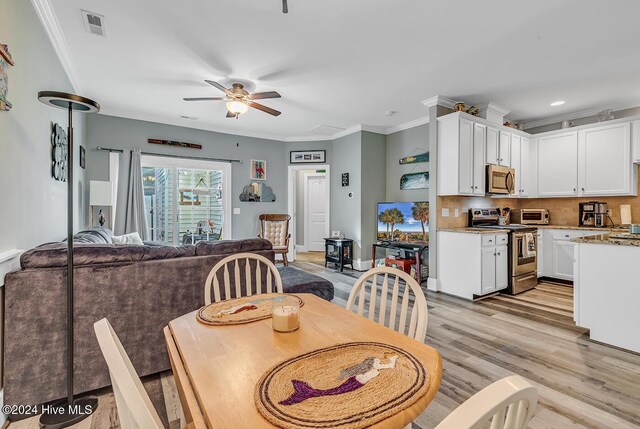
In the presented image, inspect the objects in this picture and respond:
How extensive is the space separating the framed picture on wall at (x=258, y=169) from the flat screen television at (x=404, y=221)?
247cm

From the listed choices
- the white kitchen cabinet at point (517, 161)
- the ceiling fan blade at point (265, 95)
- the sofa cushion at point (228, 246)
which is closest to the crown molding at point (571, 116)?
the white kitchen cabinet at point (517, 161)

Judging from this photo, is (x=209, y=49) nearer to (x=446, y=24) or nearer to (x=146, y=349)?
(x=446, y=24)

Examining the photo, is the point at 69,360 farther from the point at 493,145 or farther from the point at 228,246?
the point at 493,145

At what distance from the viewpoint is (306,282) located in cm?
293

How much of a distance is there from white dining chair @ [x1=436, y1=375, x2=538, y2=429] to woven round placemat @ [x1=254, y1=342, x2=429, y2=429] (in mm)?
297

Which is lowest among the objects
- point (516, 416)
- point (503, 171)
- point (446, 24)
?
point (516, 416)

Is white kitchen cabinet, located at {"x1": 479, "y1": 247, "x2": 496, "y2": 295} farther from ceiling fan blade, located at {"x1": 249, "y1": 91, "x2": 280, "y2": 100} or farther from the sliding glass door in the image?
the sliding glass door

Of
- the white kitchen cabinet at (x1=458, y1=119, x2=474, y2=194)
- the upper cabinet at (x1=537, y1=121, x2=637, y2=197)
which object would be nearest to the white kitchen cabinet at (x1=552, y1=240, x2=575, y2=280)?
the upper cabinet at (x1=537, y1=121, x2=637, y2=197)

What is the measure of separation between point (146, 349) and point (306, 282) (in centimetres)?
138

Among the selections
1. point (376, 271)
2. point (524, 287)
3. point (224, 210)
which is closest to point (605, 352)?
point (524, 287)

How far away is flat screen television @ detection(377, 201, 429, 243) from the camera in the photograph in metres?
5.00

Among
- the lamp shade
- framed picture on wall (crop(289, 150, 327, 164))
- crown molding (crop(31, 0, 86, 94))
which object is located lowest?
the lamp shade

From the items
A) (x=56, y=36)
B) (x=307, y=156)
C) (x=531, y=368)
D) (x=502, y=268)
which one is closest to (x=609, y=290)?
(x=531, y=368)

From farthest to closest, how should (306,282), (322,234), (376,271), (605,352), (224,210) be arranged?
1. (322,234)
2. (224,210)
3. (306,282)
4. (605,352)
5. (376,271)
